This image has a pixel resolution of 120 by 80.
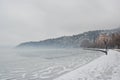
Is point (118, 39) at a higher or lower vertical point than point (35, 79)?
higher

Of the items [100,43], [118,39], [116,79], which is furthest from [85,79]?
[100,43]

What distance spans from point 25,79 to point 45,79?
191 centimetres

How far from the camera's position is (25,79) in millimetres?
17188

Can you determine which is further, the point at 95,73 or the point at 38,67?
the point at 38,67

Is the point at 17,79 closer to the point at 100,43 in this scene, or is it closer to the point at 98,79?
the point at 98,79

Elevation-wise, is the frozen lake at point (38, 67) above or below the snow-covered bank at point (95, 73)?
below

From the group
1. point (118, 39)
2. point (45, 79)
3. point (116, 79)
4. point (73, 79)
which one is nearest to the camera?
point (116, 79)

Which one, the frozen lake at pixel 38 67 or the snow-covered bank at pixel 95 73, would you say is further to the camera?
the frozen lake at pixel 38 67

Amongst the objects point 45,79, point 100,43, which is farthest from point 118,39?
point 45,79

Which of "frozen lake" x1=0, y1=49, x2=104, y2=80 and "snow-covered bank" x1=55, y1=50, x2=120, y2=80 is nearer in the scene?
"snow-covered bank" x1=55, y1=50, x2=120, y2=80

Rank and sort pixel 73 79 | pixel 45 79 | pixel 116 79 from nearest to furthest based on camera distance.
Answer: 1. pixel 116 79
2. pixel 73 79
3. pixel 45 79

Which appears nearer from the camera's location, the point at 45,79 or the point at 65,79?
the point at 65,79

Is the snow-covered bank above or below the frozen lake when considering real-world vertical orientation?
above

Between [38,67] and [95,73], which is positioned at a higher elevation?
[95,73]
